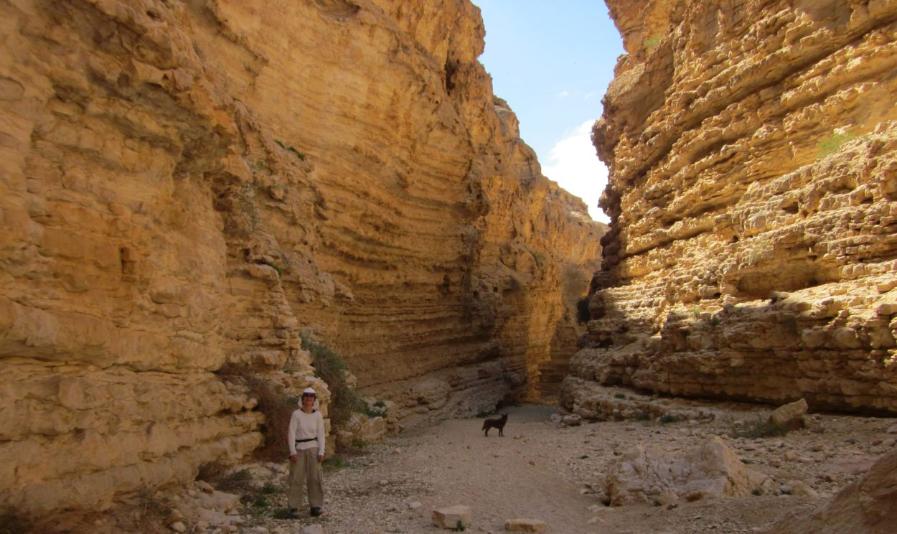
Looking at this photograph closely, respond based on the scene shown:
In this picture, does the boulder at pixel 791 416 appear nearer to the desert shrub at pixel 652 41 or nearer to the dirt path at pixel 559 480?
the dirt path at pixel 559 480

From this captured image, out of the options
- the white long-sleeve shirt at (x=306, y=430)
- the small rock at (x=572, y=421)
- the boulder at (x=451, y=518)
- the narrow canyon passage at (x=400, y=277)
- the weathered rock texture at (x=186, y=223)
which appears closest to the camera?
the weathered rock texture at (x=186, y=223)

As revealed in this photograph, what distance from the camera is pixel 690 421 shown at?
11422mm

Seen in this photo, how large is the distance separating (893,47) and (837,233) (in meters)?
4.28

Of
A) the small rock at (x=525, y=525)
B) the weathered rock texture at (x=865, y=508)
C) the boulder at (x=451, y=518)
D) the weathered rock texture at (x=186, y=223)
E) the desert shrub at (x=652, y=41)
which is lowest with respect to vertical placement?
the small rock at (x=525, y=525)

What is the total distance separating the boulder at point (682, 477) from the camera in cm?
569

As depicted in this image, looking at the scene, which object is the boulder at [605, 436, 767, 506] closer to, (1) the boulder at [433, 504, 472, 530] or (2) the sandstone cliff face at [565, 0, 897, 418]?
(1) the boulder at [433, 504, 472, 530]

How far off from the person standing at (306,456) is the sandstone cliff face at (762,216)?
26.8 feet

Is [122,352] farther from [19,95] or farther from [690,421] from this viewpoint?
[690,421]

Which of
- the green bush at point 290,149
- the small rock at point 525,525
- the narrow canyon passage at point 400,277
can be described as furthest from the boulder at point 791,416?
the green bush at point 290,149

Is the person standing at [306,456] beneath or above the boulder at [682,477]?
above

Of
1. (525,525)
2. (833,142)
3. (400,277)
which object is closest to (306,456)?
(525,525)

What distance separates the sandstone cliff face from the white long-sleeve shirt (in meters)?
8.12

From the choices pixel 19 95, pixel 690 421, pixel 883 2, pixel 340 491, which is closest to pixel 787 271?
pixel 690 421

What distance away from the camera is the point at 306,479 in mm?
6203
